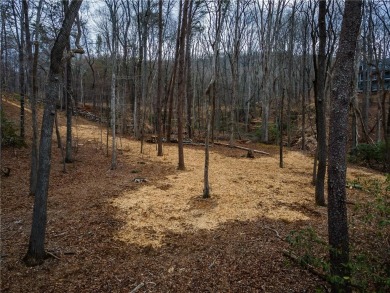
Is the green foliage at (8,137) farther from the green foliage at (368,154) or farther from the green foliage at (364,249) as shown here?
the green foliage at (368,154)

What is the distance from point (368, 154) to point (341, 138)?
1245 centimetres

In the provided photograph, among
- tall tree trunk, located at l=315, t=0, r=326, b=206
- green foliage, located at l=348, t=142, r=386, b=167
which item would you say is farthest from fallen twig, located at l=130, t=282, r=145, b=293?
green foliage, located at l=348, t=142, r=386, b=167

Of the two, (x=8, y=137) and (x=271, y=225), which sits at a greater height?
(x=8, y=137)

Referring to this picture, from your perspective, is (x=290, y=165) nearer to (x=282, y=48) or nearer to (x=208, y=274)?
(x=208, y=274)

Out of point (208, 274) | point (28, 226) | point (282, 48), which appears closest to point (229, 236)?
point (208, 274)

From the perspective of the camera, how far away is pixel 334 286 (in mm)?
3180

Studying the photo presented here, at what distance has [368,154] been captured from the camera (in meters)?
13.3

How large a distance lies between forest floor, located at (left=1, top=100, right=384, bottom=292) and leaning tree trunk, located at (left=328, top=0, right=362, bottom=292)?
2.92 ft

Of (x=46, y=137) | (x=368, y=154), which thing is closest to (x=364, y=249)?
(x=46, y=137)

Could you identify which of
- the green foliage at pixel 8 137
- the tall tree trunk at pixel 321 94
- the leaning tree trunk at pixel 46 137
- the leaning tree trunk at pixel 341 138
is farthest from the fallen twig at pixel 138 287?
the green foliage at pixel 8 137

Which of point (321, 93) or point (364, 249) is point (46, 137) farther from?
point (321, 93)

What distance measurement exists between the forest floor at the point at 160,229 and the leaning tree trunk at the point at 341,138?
891 millimetres

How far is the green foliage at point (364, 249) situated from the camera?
119 inches

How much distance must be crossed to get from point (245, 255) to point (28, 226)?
482cm
